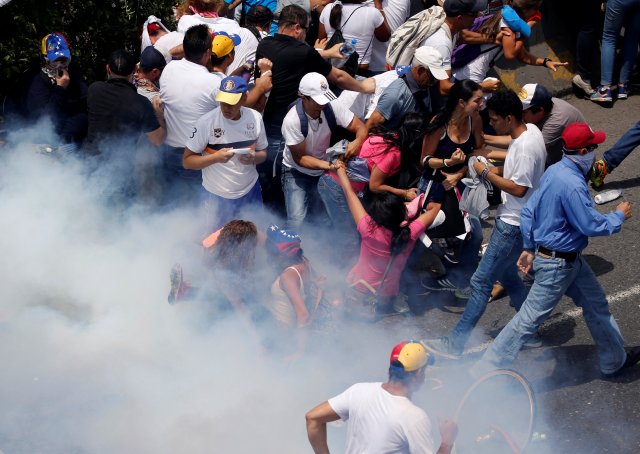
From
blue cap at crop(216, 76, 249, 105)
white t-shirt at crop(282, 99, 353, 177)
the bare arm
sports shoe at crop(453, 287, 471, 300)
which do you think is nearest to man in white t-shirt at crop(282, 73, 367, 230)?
white t-shirt at crop(282, 99, 353, 177)

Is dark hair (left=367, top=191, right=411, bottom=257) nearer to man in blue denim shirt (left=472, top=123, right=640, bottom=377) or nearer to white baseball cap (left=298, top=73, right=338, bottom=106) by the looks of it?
white baseball cap (left=298, top=73, right=338, bottom=106)

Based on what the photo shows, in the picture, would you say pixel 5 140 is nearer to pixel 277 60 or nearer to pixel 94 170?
pixel 94 170

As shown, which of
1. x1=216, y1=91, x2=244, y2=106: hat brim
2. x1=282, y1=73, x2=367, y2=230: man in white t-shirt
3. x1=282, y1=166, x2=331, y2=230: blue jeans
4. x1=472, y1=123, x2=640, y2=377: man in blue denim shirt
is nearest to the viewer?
x1=472, y1=123, x2=640, y2=377: man in blue denim shirt

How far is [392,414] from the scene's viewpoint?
389 centimetres

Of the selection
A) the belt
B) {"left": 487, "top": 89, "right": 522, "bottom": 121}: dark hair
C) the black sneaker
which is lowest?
the black sneaker

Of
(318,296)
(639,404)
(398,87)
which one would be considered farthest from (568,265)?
(398,87)

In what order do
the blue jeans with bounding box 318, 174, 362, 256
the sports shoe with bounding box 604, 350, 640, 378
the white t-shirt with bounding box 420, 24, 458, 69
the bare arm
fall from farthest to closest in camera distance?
1. the white t-shirt with bounding box 420, 24, 458, 69
2. the blue jeans with bounding box 318, 174, 362, 256
3. the sports shoe with bounding box 604, 350, 640, 378
4. the bare arm

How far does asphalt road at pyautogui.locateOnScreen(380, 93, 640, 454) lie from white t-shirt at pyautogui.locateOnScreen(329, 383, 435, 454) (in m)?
1.48

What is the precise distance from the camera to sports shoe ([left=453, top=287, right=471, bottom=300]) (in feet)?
21.8

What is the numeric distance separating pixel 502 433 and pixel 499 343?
27.7 inches

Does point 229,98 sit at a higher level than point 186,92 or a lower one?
higher

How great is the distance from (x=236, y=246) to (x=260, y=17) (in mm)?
3044

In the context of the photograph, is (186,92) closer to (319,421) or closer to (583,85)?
(319,421)

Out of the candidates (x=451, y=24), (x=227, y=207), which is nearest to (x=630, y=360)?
(x=227, y=207)
